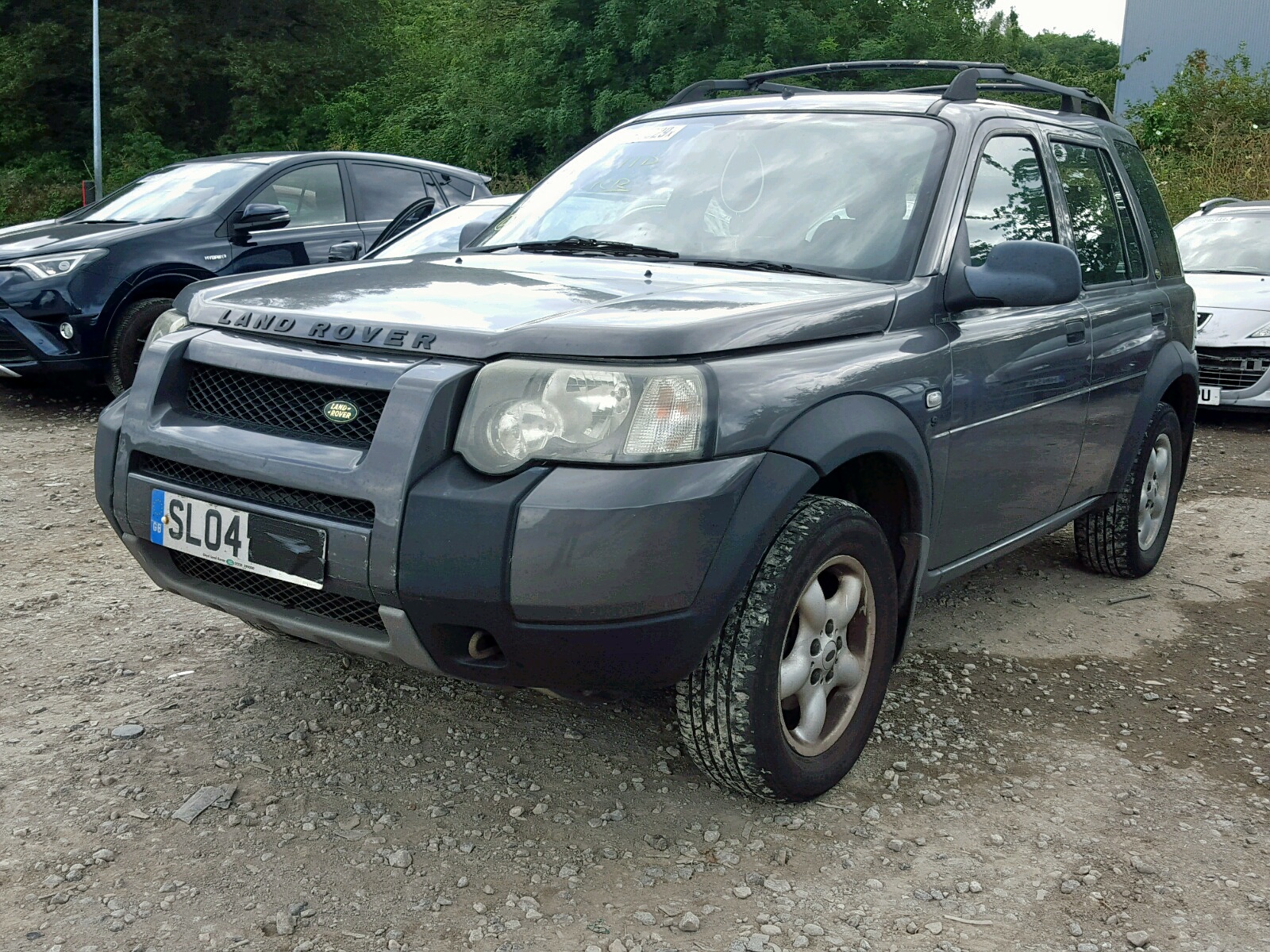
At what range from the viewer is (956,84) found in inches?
149

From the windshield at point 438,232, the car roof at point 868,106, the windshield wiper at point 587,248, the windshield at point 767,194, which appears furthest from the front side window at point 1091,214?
the windshield at point 438,232

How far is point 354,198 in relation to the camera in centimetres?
892

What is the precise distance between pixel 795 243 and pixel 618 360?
1077mm

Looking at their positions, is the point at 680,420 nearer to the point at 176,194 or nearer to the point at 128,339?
the point at 128,339

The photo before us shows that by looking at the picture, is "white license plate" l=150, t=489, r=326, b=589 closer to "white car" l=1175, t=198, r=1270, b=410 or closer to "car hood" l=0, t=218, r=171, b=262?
"car hood" l=0, t=218, r=171, b=262

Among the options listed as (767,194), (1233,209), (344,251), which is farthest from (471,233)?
(1233,209)

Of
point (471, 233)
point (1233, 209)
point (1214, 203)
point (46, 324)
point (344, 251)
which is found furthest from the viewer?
point (1214, 203)

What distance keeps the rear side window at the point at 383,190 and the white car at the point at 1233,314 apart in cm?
553

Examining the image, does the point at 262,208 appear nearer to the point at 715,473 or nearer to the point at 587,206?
the point at 587,206

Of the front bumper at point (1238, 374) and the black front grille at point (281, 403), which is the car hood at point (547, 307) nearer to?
the black front grille at point (281, 403)

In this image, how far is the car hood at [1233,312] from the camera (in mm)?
8445

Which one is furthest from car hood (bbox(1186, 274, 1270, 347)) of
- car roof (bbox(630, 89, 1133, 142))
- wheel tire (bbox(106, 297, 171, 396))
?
wheel tire (bbox(106, 297, 171, 396))

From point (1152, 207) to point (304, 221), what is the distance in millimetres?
5747

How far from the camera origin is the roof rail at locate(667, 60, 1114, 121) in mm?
3805
